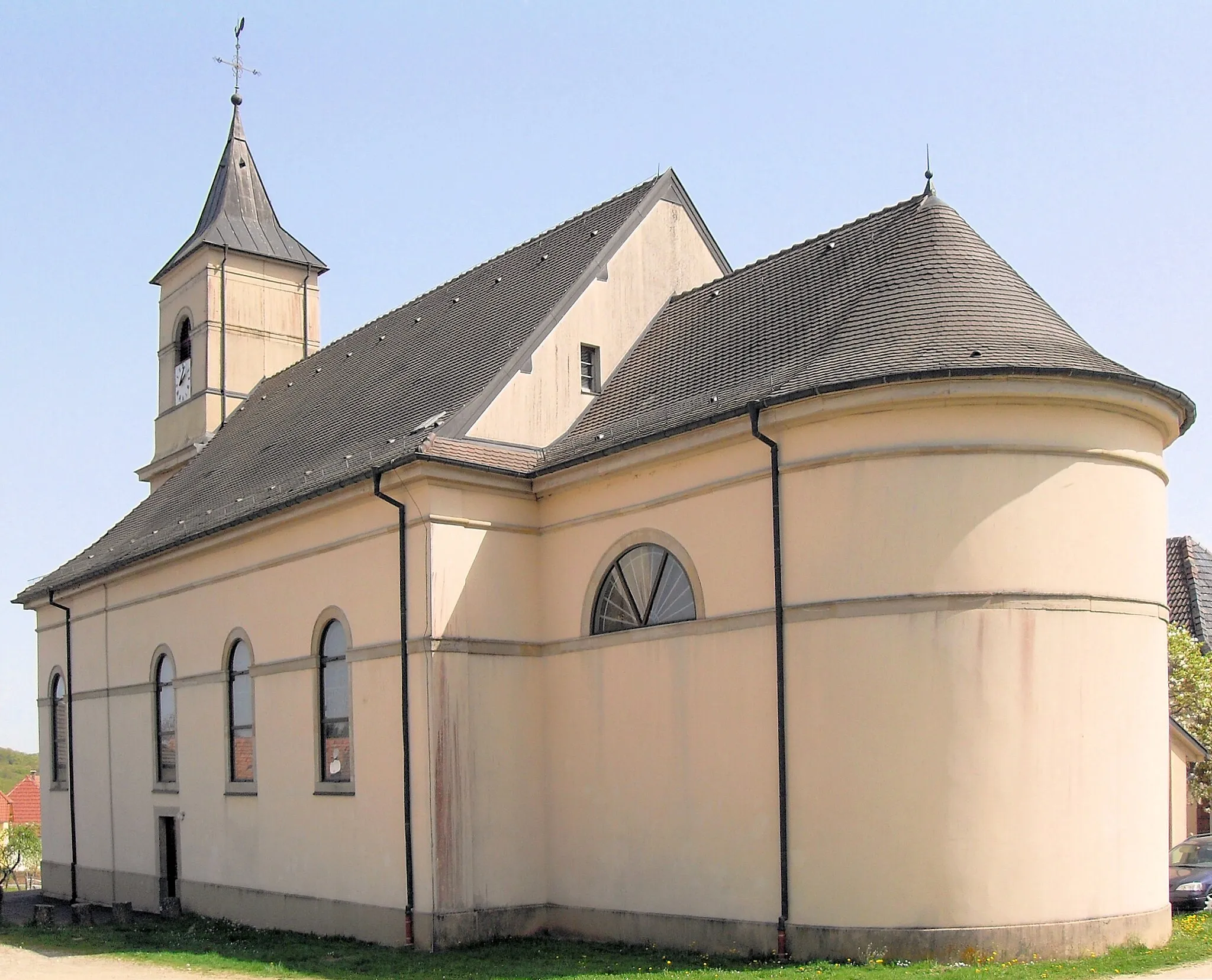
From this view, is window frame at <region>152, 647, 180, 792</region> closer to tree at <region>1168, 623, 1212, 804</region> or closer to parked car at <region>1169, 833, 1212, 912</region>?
parked car at <region>1169, 833, 1212, 912</region>

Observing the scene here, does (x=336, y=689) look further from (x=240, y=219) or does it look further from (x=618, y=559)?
(x=240, y=219)

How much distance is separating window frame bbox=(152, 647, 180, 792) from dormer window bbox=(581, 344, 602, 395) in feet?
32.8

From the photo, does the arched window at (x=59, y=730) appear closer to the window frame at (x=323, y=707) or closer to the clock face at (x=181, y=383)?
the clock face at (x=181, y=383)

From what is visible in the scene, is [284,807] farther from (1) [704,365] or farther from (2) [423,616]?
(1) [704,365]

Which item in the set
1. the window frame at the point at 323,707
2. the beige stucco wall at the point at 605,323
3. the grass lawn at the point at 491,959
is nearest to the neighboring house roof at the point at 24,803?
the grass lawn at the point at 491,959

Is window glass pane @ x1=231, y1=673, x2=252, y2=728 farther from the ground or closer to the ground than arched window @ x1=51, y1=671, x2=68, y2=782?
farther from the ground

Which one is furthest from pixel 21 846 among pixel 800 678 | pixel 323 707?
pixel 800 678

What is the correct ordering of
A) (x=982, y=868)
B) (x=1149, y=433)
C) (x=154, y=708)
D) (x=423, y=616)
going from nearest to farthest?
(x=982, y=868), (x=1149, y=433), (x=423, y=616), (x=154, y=708)

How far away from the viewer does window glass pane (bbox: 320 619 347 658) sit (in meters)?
21.9

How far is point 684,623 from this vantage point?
18406 millimetres

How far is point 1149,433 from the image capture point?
17.6m

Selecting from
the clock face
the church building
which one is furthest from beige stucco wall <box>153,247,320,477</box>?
the church building

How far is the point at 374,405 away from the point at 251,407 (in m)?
8.94

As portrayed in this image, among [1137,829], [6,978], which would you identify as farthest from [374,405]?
[1137,829]
